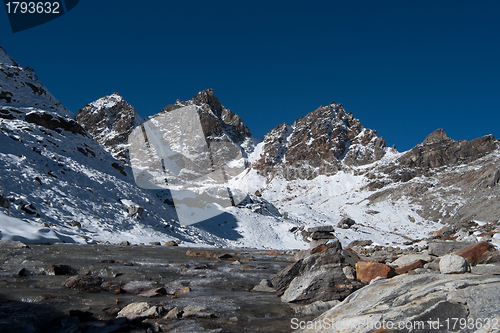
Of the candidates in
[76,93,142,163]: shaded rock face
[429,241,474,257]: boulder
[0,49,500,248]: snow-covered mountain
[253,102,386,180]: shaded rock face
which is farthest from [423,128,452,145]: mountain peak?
[76,93,142,163]: shaded rock face

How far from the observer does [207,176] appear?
163500mm

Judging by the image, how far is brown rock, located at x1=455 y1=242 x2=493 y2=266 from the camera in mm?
7172

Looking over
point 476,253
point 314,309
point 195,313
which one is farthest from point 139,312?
point 476,253

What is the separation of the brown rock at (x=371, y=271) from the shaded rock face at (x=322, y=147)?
139013 millimetres

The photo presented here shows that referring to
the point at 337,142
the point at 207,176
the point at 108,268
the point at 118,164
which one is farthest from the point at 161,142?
the point at 108,268

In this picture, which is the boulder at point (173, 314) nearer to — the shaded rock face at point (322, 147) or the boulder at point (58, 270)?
the boulder at point (58, 270)

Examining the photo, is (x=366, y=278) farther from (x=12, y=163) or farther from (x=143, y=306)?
(x=12, y=163)

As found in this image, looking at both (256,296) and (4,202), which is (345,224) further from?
(4,202)

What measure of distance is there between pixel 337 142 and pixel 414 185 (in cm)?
7762

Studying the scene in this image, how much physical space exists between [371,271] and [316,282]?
1.77m

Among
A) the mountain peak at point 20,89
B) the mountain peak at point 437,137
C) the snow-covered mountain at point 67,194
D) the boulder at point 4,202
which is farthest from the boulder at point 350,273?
the mountain peak at point 437,137

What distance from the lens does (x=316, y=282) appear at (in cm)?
757

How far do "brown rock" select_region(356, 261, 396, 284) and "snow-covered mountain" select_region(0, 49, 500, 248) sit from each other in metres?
16.4

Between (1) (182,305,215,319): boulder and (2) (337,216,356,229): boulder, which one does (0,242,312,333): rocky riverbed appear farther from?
(2) (337,216,356,229): boulder
